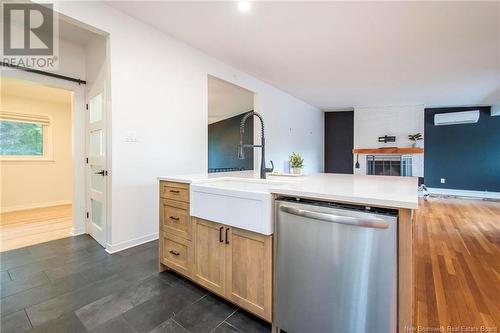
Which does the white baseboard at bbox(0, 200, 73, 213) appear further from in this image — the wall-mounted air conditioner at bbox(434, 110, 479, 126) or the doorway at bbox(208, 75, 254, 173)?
the wall-mounted air conditioner at bbox(434, 110, 479, 126)

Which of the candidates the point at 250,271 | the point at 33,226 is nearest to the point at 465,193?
the point at 250,271

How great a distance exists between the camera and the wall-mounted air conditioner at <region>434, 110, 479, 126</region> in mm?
6223

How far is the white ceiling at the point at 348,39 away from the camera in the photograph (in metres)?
2.44

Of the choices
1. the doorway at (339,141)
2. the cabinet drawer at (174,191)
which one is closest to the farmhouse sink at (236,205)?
the cabinet drawer at (174,191)

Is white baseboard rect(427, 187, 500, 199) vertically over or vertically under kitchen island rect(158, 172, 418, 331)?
under

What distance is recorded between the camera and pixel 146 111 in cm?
276

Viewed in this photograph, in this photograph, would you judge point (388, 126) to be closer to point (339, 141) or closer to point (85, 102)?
point (339, 141)

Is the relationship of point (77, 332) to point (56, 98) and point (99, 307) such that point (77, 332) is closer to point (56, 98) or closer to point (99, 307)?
point (99, 307)

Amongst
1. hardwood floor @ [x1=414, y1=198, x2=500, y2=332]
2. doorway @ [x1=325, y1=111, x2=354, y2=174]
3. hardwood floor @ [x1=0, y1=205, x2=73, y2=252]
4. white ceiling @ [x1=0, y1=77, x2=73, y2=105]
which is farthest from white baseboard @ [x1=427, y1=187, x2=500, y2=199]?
white ceiling @ [x1=0, y1=77, x2=73, y2=105]

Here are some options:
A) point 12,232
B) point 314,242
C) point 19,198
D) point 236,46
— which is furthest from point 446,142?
point 19,198

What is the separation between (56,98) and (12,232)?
2749mm

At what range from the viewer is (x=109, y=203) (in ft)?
8.25

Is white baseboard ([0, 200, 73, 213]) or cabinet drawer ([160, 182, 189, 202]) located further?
white baseboard ([0, 200, 73, 213])

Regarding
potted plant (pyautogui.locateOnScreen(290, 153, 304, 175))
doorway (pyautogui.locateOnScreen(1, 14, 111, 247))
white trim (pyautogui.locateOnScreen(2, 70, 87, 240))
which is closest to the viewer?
potted plant (pyautogui.locateOnScreen(290, 153, 304, 175))
